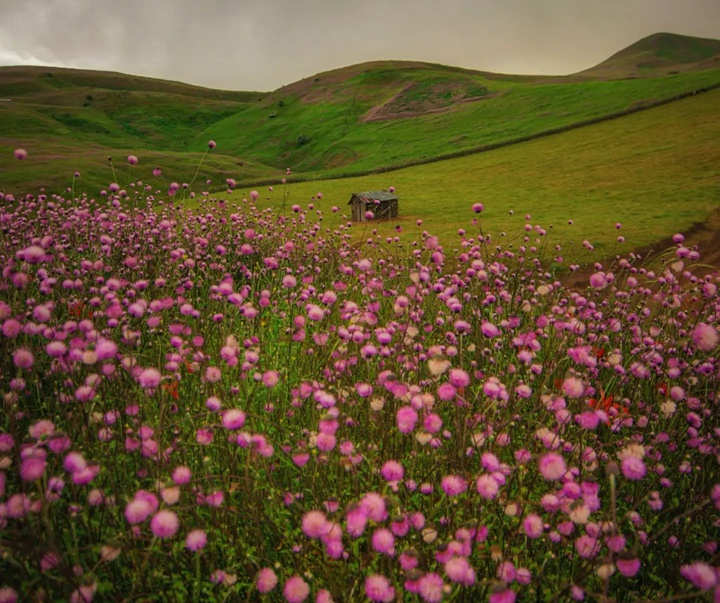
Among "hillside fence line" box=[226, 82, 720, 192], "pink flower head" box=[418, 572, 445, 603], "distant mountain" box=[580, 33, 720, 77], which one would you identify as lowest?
"pink flower head" box=[418, 572, 445, 603]

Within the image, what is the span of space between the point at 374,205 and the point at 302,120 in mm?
60823

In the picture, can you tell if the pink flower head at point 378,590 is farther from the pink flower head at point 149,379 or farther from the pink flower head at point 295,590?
the pink flower head at point 149,379

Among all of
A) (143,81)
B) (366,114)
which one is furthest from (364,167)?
(143,81)

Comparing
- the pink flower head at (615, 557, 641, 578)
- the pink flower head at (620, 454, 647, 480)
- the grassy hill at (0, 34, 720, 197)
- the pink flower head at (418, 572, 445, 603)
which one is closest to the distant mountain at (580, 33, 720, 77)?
the grassy hill at (0, 34, 720, 197)

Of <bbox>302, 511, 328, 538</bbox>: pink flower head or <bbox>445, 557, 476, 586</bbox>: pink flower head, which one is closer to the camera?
<bbox>445, 557, 476, 586</bbox>: pink flower head

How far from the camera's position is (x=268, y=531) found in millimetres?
2408

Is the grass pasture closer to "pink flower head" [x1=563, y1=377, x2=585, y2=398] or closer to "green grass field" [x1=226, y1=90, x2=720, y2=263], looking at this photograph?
"pink flower head" [x1=563, y1=377, x2=585, y2=398]

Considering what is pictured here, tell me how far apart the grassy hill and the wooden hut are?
1941 centimetres

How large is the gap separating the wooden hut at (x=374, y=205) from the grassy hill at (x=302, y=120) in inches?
764

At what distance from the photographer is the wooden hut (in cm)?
1689

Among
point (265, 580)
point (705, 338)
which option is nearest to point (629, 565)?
point (265, 580)

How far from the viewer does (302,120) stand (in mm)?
70875

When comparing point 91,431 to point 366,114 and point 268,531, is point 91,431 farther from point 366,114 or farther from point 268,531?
point 366,114

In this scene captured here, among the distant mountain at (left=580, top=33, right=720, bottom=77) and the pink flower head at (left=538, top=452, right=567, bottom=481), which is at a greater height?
the distant mountain at (left=580, top=33, right=720, bottom=77)
